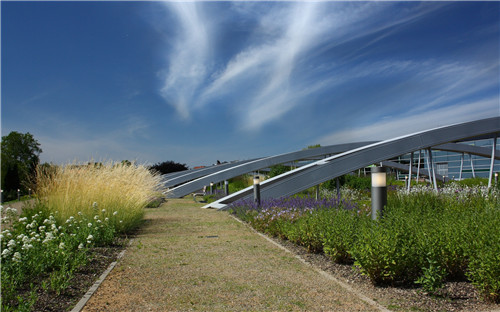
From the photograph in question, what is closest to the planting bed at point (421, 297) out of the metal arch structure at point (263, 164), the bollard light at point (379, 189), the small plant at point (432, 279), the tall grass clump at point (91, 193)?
the small plant at point (432, 279)

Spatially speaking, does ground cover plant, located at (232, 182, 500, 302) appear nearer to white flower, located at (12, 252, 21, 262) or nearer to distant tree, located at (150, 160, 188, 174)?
white flower, located at (12, 252, 21, 262)

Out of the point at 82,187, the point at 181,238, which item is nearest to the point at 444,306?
the point at 181,238

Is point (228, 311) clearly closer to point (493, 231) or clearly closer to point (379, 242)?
point (379, 242)

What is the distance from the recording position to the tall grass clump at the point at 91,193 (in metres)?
6.43

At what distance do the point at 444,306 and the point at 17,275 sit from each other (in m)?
3.89

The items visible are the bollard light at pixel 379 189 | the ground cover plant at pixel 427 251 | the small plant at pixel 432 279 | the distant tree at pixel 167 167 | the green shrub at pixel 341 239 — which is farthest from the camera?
the distant tree at pixel 167 167

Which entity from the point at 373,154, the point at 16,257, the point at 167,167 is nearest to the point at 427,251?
the point at 16,257

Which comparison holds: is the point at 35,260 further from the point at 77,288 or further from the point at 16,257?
the point at 77,288

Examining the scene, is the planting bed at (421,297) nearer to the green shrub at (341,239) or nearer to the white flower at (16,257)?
the green shrub at (341,239)

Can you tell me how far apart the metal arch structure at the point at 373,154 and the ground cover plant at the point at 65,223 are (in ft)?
13.6

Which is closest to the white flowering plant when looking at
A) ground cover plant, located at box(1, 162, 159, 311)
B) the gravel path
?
ground cover plant, located at box(1, 162, 159, 311)

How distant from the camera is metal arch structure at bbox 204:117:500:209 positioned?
34.7 feet

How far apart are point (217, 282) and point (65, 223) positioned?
3.33 meters

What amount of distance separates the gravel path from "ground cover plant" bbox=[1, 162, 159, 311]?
527 millimetres
